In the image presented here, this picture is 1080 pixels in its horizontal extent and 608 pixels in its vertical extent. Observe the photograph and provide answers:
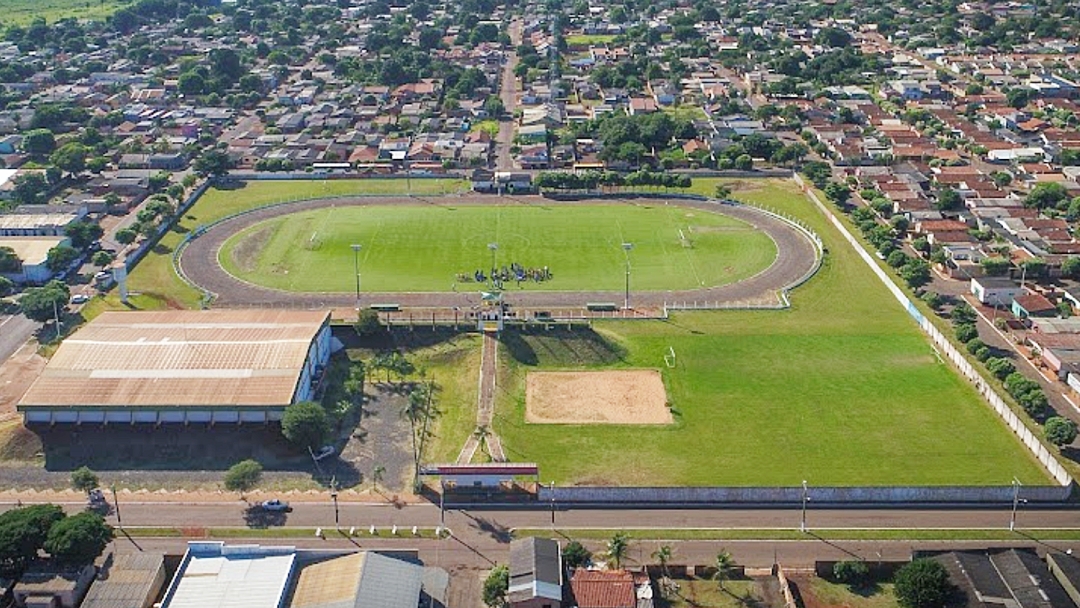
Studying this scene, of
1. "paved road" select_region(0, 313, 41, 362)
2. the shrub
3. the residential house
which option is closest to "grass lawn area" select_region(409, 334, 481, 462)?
the residential house

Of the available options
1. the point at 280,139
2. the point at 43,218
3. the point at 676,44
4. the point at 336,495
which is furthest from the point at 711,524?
the point at 676,44

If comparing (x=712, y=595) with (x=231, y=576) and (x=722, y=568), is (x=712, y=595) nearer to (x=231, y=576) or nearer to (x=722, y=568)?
(x=722, y=568)

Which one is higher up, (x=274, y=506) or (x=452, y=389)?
(x=274, y=506)

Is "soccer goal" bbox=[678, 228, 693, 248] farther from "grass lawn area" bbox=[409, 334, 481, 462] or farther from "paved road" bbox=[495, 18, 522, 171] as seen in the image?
"grass lawn area" bbox=[409, 334, 481, 462]


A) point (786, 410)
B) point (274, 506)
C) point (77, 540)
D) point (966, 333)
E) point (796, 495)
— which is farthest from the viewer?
point (966, 333)

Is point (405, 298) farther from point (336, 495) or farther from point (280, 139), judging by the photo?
point (280, 139)

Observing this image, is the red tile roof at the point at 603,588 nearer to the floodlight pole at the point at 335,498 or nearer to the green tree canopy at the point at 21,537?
the floodlight pole at the point at 335,498

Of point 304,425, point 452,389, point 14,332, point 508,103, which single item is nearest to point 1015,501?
point 452,389
